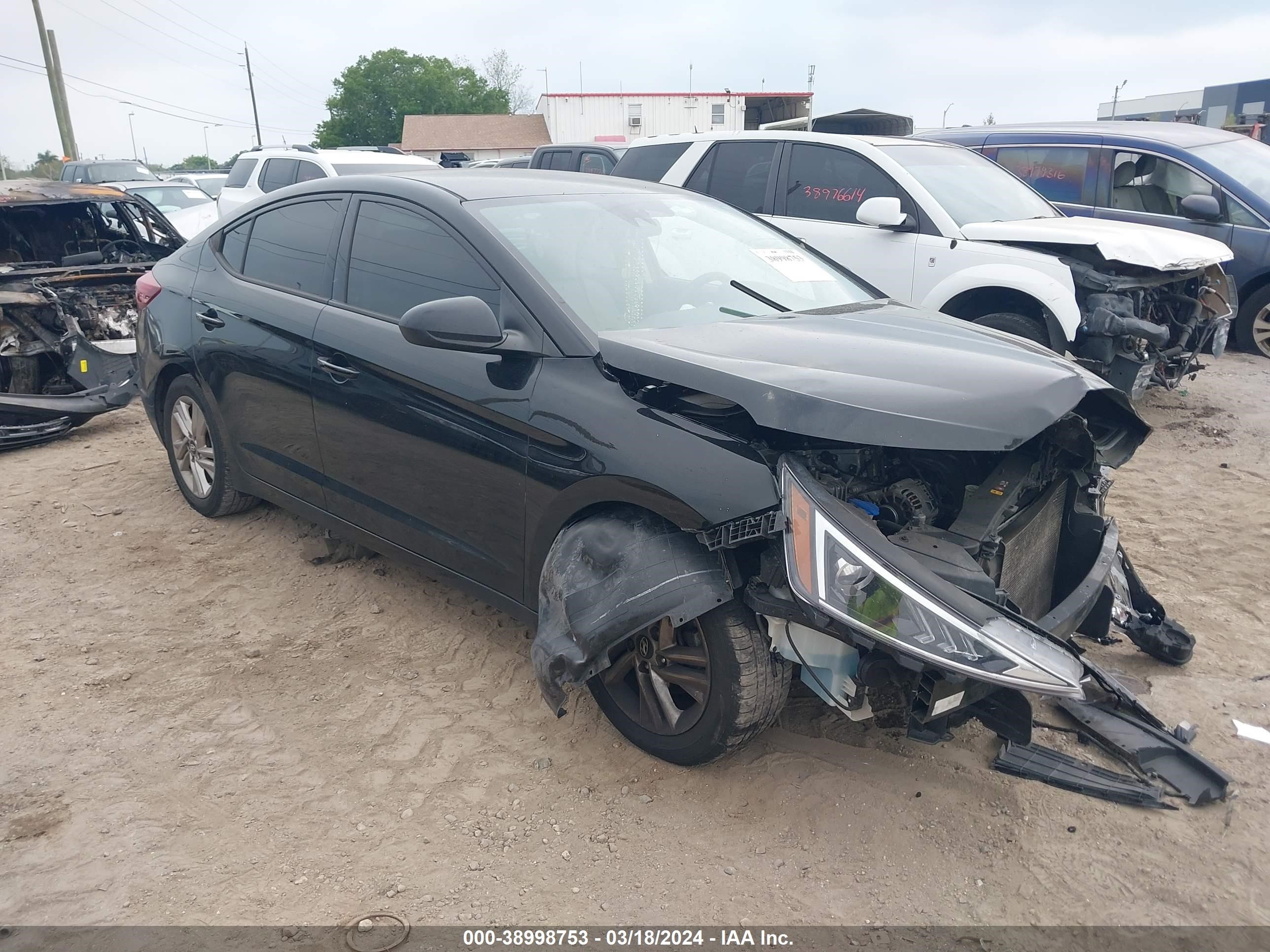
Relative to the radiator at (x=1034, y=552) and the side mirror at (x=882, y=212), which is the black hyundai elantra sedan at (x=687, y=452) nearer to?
the radiator at (x=1034, y=552)

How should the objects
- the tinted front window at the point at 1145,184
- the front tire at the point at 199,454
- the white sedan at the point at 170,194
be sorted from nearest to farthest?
1. the front tire at the point at 199,454
2. the tinted front window at the point at 1145,184
3. the white sedan at the point at 170,194

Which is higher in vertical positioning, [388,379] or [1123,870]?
[388,379]

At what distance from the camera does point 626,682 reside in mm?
3059

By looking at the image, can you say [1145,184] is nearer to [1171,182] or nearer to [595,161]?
[1171,182]

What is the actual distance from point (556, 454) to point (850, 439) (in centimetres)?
97

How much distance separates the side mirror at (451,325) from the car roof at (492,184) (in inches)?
27.5

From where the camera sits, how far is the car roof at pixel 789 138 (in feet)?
23.1

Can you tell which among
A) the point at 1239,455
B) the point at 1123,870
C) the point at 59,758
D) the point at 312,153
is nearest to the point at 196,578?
the point at 59,758

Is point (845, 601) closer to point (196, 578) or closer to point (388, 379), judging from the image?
point (388, 379)

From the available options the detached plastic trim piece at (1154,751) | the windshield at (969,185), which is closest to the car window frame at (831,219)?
the windshield at (969,185)

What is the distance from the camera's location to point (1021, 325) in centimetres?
620

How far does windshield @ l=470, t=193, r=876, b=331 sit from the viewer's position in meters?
Answer: 3.25

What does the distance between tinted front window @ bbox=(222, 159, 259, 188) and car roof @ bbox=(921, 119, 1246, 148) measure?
894 cm

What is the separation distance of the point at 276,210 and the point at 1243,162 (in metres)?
8.67
